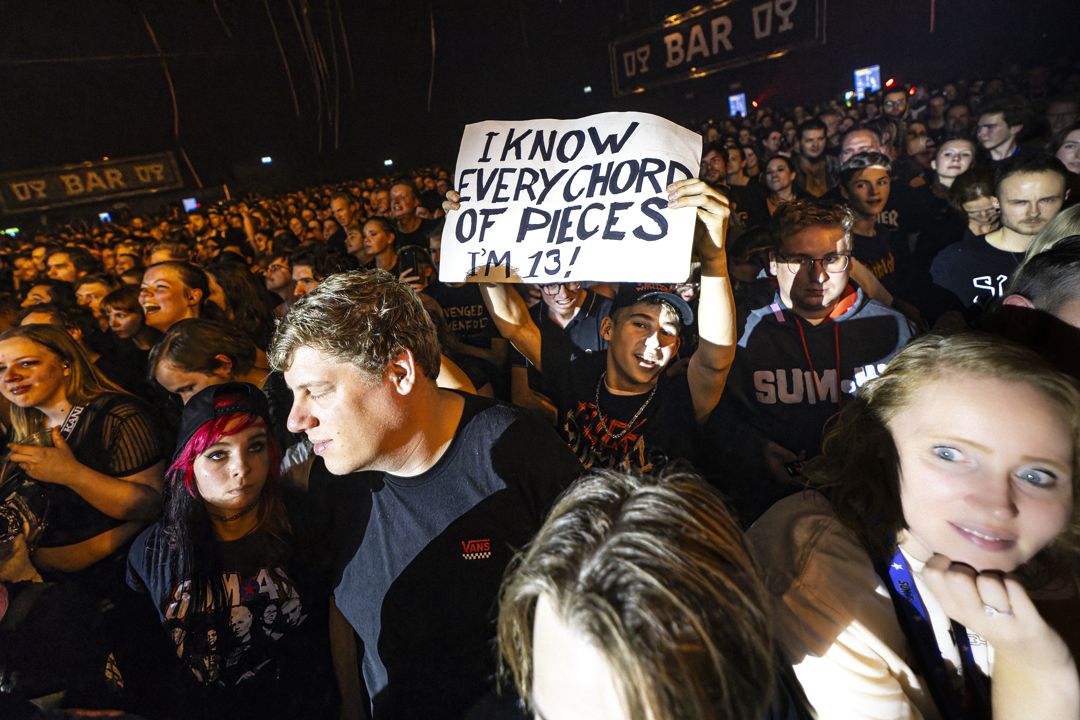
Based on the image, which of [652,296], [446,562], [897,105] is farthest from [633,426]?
[897,105]

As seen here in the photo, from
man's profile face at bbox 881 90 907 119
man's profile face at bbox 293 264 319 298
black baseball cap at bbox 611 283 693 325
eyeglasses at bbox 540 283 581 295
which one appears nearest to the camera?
black baseball cap at bbox 611 283 693 325

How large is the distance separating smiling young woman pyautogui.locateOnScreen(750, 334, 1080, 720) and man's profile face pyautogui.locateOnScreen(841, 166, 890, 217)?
9.63 feet

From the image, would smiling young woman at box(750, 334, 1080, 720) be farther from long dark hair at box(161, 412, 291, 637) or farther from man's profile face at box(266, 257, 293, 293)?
man's profile face at box(266, 257, 293, 293)

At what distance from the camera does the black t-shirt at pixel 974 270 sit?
2.80 meters

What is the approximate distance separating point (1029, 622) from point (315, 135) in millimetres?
14818

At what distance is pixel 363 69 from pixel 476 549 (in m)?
9.13

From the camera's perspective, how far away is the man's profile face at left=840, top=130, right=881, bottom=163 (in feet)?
13.9

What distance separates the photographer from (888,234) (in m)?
3.63

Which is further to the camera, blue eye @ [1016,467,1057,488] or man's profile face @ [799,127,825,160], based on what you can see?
man's profile face @ [799,127,825,160]

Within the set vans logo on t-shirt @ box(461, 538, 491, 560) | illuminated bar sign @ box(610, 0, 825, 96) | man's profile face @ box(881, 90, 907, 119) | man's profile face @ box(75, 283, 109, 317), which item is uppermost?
illuminated bar sign @ box(610, 0, 825, 96)

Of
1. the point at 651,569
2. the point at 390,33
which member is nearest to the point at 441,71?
the point at 390,33

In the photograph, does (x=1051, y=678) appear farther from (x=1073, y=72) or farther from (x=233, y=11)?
(x=233, y=11)

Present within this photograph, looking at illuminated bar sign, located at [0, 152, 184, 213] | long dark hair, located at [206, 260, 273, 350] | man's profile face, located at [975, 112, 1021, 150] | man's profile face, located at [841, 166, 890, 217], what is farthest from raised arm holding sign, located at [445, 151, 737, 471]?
illuminated bar sign, located at [0, 152, 184, 213]

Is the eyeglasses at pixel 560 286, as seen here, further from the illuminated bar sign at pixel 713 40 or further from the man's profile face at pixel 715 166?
the man's profile face at pixel 715 166
